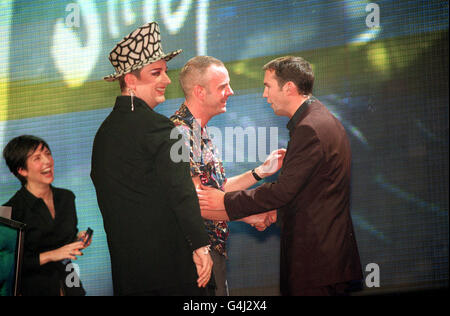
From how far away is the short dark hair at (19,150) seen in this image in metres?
3.84

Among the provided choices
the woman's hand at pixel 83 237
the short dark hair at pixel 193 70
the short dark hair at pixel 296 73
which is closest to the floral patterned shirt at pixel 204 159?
the short dark hair at pixel 193 70

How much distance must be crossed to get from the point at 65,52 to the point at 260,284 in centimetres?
228

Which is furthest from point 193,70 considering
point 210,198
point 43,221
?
point 43,221

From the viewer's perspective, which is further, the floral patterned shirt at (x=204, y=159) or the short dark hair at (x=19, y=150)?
the short dark hair at (x=19, y=150)

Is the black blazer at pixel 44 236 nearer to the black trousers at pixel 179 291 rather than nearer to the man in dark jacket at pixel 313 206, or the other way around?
the black trousers at pixel 179 291

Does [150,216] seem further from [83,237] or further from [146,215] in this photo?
[83,237]

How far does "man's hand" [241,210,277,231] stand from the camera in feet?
12.1

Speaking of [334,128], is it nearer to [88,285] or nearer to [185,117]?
[185,117]

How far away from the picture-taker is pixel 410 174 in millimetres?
3762

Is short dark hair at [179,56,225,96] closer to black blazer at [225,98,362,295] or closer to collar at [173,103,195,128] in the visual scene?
collar at [173,103,195,128]

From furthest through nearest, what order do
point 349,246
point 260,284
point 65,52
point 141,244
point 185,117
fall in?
point 65,52
point 260,284
point 185,117
point 349,246
point 141,244

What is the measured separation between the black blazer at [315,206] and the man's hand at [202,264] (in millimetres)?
496

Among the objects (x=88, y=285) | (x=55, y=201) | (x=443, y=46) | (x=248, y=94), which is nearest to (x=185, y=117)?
(x=248, y=94)

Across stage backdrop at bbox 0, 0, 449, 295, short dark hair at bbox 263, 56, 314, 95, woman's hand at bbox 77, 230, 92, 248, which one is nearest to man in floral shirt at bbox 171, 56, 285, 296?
stage backdrop at bbox 0, 0, 449, 295
